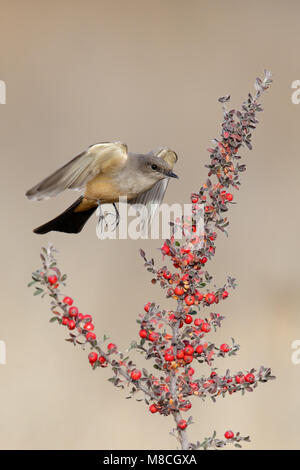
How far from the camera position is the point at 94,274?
2.20 metres

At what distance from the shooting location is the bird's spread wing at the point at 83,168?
915mm

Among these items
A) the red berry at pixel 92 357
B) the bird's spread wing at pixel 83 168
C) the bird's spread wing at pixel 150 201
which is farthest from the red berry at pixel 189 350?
the bird's spread wing at pixel 150 201

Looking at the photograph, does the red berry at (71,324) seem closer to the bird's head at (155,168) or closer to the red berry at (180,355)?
the red berry at (180,355)

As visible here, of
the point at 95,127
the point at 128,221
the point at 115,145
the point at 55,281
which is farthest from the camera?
the point at 95,127

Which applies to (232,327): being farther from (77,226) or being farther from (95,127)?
(77,226)

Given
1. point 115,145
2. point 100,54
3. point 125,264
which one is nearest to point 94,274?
point 125,264

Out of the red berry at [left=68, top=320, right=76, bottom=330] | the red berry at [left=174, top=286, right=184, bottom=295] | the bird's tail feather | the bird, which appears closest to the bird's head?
the bird

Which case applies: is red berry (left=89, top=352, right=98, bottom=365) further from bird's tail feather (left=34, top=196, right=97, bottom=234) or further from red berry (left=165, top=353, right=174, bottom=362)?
bird's tail feather (left=34, top=196, right=97, bottom=234)

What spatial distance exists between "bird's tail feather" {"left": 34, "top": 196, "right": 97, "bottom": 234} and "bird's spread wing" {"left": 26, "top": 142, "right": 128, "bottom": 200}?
0.31ft

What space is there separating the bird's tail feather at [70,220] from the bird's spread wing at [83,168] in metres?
0.09

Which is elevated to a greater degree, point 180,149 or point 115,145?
point 180,149

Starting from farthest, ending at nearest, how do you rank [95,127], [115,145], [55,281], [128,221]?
[95,127] < [128,221] < [115,145] < [55,281]

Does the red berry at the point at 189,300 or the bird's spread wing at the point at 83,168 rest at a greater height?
the bird's spread wing at the point at 83,168

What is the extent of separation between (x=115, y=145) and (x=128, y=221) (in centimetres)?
29
